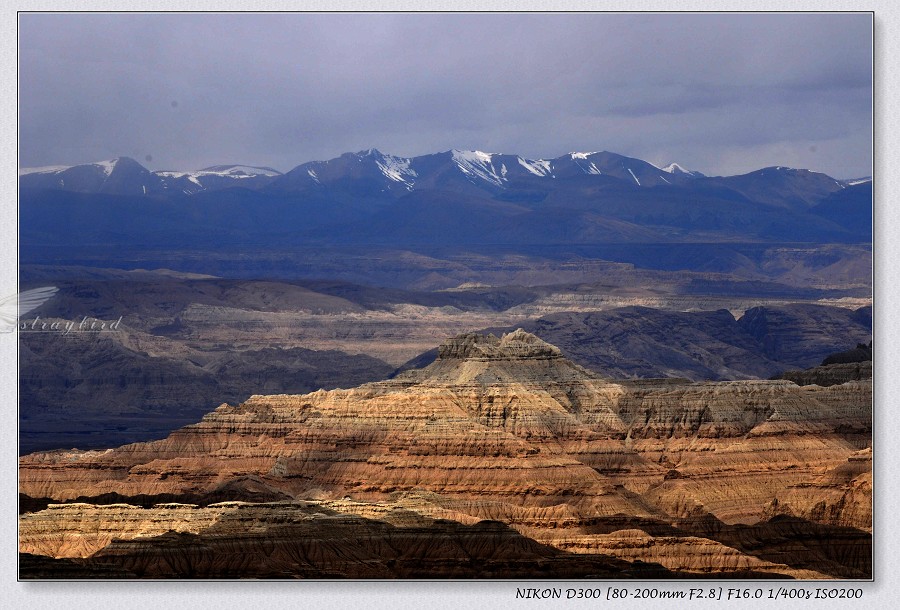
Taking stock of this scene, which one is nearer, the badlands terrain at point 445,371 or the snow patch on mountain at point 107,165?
the badlands terrain at point 445,371

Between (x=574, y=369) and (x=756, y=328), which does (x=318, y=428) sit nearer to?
(x=574, y=369)

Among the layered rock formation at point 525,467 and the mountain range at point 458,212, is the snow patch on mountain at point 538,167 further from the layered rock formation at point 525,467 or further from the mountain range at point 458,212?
the layered rock formation at point 525,467

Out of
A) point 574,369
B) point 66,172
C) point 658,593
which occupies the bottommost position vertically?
point 658,593

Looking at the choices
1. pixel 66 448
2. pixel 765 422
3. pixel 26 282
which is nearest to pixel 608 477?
pixel 765 422

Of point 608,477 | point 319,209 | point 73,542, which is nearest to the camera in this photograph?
point 73,542

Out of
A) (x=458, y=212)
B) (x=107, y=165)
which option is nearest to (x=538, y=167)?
(x=458, y=212)

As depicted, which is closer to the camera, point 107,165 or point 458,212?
point 107,165

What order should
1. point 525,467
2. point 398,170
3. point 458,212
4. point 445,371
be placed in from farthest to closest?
point 458,212 → point 398,170 → point 445,371 → point 525,467

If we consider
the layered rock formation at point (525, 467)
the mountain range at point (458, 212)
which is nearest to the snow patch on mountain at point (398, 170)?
the mountain range at point (458, 212)

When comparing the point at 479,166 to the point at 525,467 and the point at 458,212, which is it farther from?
the point at 525,467
